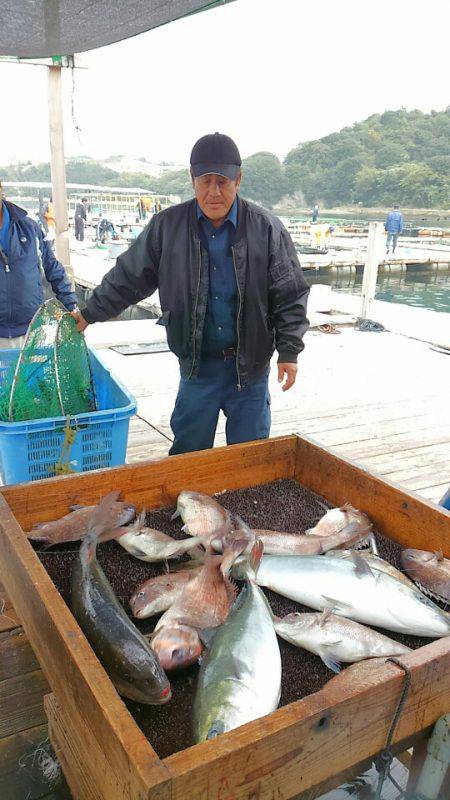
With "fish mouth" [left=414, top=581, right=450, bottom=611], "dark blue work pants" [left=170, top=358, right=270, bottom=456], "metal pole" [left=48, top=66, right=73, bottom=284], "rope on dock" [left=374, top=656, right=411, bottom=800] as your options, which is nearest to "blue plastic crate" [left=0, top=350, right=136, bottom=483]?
"dark blue work pants" [left=170, top=358, right=270, bottom=456]

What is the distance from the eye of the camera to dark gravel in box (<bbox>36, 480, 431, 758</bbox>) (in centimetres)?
137

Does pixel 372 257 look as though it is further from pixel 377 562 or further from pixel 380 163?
pixel 380 163

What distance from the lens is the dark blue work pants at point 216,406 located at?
3275 mm

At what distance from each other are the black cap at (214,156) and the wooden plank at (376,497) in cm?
138

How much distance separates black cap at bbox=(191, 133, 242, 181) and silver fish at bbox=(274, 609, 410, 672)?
2136 millimetres

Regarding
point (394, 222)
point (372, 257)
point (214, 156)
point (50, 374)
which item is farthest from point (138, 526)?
point (394, 222)

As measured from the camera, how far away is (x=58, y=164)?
675cm

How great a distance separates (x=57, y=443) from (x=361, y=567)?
5.34 feet

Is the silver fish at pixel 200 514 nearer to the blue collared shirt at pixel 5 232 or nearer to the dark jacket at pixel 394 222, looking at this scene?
the blue collared shirt at pixel 5 232

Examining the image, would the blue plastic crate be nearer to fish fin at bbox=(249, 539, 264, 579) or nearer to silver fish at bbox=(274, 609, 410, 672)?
fish fin at bbox=(249, 539, 264, 579)

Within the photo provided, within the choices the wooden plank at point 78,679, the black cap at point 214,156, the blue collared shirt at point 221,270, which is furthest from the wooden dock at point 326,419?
the black cap at point 214,156

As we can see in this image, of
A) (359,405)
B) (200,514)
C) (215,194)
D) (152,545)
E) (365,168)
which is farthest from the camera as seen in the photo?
(365,168)

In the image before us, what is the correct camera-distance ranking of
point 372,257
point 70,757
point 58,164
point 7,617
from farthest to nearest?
point 372,257 < point 58,164 < point 7,617 < point 70,757

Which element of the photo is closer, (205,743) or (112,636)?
(205,743)
